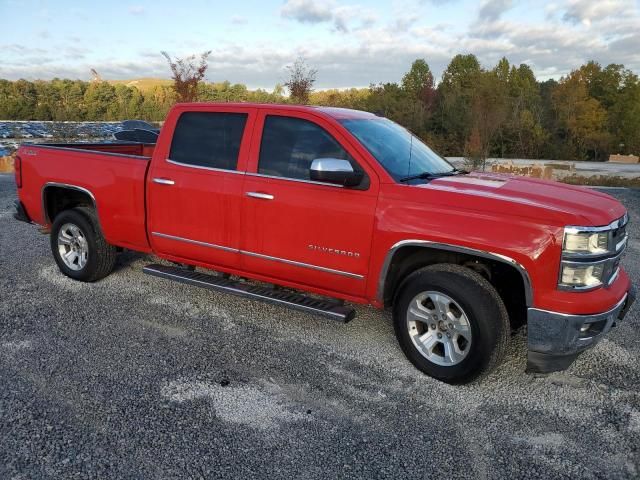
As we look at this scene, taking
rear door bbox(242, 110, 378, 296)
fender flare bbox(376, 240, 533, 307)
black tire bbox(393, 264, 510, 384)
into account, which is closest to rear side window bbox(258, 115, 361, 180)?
rear door bbox(242, 110, 378, 296)

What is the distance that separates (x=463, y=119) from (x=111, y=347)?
44024 millimetres

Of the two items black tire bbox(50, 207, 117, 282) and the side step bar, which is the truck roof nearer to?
the side step bar

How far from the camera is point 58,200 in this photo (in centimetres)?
614

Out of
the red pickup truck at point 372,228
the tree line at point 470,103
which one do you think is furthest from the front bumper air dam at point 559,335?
the tree line at point 470,103

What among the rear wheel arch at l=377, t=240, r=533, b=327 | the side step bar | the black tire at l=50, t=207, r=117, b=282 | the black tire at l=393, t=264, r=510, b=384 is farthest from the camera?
the black tire at l=50, t=207, r=117, b=282

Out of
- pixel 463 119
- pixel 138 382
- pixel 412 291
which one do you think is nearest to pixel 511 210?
pixel 412 291

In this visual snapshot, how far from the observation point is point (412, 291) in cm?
387

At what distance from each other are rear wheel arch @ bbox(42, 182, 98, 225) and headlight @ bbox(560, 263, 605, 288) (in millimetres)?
4729

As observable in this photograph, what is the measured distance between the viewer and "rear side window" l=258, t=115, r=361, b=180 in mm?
4273

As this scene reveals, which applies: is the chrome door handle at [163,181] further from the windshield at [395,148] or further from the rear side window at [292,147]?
the windshield at [395,148]

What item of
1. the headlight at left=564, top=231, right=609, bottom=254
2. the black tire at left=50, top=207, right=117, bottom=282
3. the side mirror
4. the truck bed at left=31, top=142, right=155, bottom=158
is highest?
the side mirror

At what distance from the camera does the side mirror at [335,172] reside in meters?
3.88

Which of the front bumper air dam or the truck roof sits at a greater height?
the truck roof

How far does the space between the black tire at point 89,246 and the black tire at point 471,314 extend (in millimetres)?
3513
